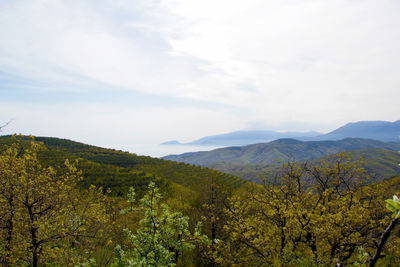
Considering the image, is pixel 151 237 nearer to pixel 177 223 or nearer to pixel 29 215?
pixel 177 223

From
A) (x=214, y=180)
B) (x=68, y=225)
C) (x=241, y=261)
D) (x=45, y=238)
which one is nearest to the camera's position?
(x=45, y=238)

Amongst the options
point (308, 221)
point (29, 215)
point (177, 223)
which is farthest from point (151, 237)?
point (308, 221)

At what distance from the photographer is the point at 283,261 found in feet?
57.6

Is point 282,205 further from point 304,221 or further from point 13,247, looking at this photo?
point 13,247

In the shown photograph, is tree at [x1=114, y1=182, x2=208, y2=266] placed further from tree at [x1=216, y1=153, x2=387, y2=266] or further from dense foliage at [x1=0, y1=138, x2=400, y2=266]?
tree at [x1=216, y1=153, x2=387, y2=266]

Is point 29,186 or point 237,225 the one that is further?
point 237,225

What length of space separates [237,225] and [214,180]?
29.9 ft

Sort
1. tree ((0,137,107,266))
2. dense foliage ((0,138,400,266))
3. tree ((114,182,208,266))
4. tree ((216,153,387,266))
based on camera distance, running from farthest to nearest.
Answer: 1. tree ((216,153,387,266))
2. tree ((0,137,107,266))
3. dense foliage ((0,138,400,266))
4. tree ((114,182,208,266))

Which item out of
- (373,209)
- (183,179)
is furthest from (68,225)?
(183,179)

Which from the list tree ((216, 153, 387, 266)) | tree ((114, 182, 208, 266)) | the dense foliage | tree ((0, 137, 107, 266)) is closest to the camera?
tree ((114, 182, 208, 266))

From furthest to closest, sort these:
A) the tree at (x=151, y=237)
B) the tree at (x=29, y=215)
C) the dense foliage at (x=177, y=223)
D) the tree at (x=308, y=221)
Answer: the tree at (x=308, y=221) < the tree at (x=29, y=215) < the dense foliage at (x=177, y=223) < the tree at (x=151, y=237)

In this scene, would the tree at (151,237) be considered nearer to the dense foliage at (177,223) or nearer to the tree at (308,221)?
the dense foliage at (177,223)

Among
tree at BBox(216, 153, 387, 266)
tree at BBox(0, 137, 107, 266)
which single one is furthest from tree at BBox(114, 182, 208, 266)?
tree at BBox(216, 153, 387, 266)

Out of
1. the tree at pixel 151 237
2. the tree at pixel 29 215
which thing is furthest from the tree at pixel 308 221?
the tree at pixel 29 215
